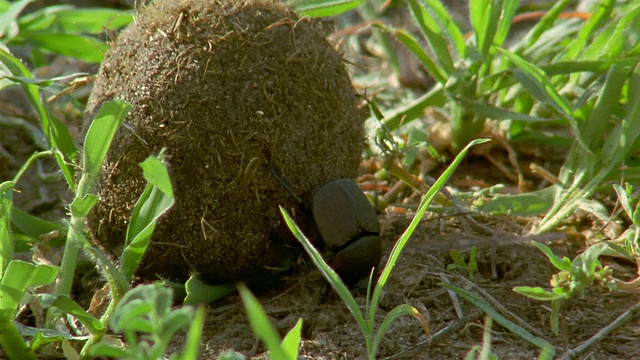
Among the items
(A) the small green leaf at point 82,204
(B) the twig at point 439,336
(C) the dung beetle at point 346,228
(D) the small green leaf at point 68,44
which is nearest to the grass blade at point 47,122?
(A) the small green leaf at point 82,204

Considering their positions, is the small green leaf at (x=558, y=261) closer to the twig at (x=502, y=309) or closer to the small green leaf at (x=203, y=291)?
the twig at (x=502, y=309)

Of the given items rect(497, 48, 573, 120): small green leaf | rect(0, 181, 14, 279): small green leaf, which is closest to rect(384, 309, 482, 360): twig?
rect(497, 48, 573, 120): small green leaf

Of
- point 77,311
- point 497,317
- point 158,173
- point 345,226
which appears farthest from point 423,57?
point 77,311

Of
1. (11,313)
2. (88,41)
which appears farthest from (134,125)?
(88,41)

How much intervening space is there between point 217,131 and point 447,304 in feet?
3.17

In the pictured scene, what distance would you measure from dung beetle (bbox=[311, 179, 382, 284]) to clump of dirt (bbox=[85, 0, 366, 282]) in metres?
0.07

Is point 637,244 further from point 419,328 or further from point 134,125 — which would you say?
point 134,125

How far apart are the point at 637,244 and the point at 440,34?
1.27m

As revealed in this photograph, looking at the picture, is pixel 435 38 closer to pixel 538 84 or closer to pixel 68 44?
pixel 538 84

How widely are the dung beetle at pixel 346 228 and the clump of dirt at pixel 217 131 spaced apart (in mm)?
67

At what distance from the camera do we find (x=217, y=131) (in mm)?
2271

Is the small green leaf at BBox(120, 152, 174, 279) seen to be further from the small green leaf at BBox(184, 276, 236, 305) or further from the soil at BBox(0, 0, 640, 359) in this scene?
the soil at BBox(0, 0, 640, 359)

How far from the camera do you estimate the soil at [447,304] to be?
216 centimetres

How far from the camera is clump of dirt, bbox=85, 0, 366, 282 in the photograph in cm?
228
